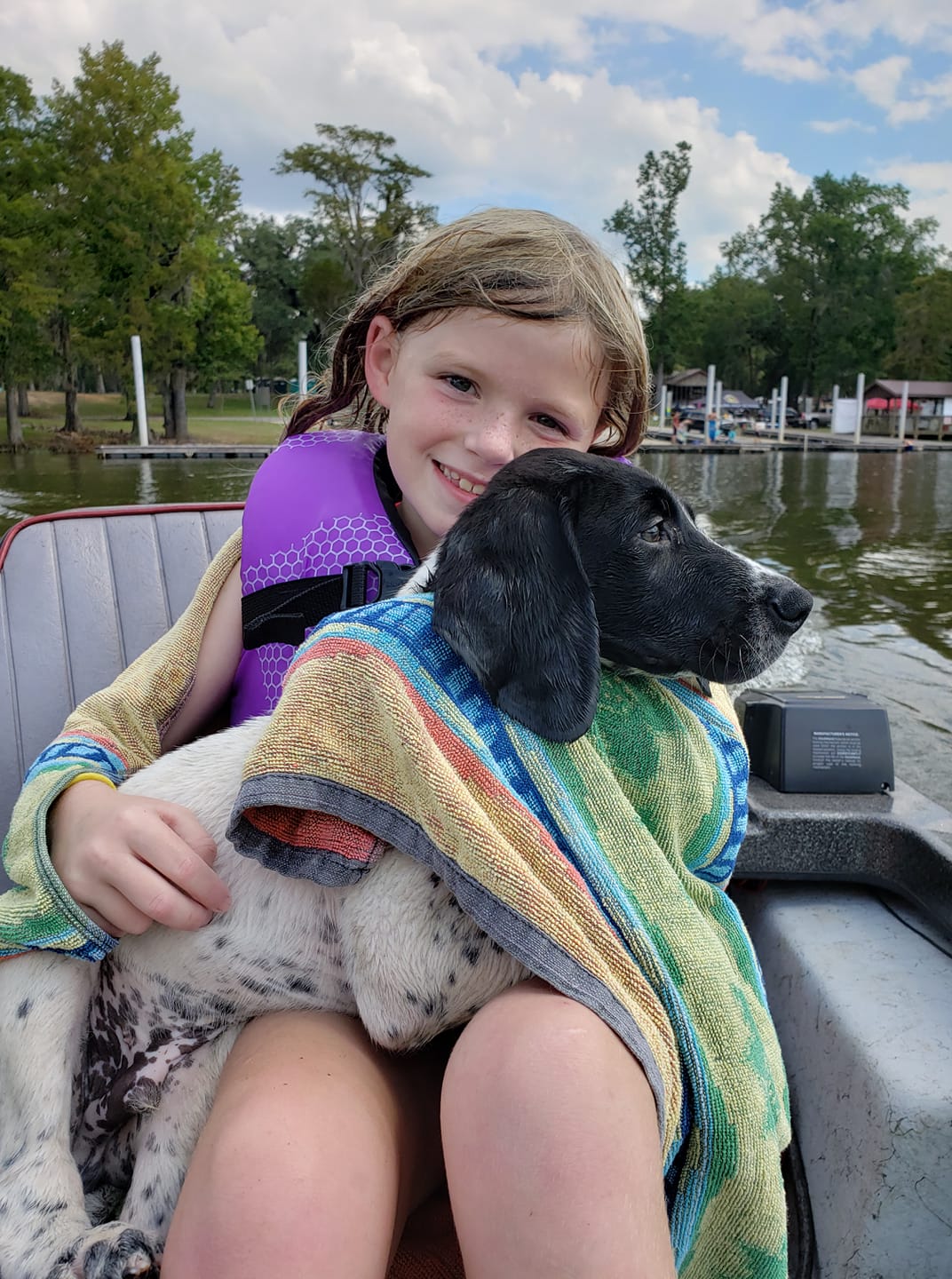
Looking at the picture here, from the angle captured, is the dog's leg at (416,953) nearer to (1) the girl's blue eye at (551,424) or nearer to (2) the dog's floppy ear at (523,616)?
(2) the dog's floppy ear at (523,616)

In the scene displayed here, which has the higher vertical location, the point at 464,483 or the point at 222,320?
the point at 222,320

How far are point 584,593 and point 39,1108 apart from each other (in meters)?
1.11

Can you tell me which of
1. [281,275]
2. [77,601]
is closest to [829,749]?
[77,601]

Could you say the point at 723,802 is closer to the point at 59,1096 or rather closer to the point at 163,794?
the point at 163,794

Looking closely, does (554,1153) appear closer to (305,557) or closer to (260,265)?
(305,557)

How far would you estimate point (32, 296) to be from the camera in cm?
3097

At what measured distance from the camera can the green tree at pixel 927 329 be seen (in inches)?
2576

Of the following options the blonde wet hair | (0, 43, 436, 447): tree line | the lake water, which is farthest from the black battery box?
(0, 43, 436, 447): tree line

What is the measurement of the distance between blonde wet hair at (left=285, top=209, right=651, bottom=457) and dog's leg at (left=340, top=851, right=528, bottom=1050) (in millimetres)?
1128

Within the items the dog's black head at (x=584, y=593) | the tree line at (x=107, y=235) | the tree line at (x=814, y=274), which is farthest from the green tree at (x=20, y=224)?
the tree line at (x=814, y=274)

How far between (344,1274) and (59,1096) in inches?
21.9

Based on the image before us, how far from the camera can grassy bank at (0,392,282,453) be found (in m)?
32.9

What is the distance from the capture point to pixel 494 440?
6.17 ft

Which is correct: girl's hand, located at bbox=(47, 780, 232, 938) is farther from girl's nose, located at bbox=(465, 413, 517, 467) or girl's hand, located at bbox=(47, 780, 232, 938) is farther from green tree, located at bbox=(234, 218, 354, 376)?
green tree, located at bbox=(234, 218, 354, 376)
